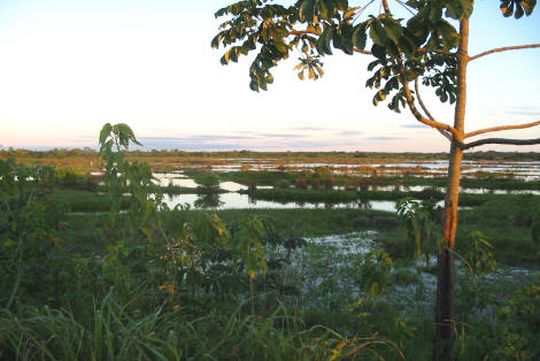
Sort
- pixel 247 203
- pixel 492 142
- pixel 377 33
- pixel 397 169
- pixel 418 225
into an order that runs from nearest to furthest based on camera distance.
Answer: pixel 377 33, pixel 418 225, pixel 492 142, pixel 247 203, pixel 397 169

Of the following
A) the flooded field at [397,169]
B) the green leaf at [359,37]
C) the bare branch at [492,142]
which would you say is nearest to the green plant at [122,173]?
the green leaf at [359,37]

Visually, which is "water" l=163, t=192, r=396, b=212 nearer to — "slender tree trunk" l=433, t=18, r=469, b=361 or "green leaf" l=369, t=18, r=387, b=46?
"slender tree trunk" l=433, t=18, r=469, b=361

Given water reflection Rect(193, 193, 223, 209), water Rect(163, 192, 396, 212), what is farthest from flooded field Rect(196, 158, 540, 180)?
water Rect(163, 192, 396, 212)

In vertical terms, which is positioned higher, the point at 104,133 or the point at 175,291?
the point at 104,133

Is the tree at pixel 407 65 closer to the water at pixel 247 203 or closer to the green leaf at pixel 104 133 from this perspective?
the green leaf at pixel 104 133

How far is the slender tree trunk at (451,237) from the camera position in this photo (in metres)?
3.75

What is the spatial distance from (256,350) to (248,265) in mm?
568

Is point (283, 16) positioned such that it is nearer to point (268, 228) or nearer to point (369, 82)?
point (369, 82)

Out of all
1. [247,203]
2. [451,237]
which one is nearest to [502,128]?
[451,237]

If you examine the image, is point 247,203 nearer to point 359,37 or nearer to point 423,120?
point 423,120

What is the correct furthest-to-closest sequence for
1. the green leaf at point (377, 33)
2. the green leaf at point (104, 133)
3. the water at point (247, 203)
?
the water at point (247, 203)
the green leaf at point (104, 133)
the green leaf at point (377, 33)

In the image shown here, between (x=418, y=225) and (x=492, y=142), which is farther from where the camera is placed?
(x=492, y=142)

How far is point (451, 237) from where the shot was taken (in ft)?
12.5

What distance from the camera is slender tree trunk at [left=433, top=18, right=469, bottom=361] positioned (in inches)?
148
